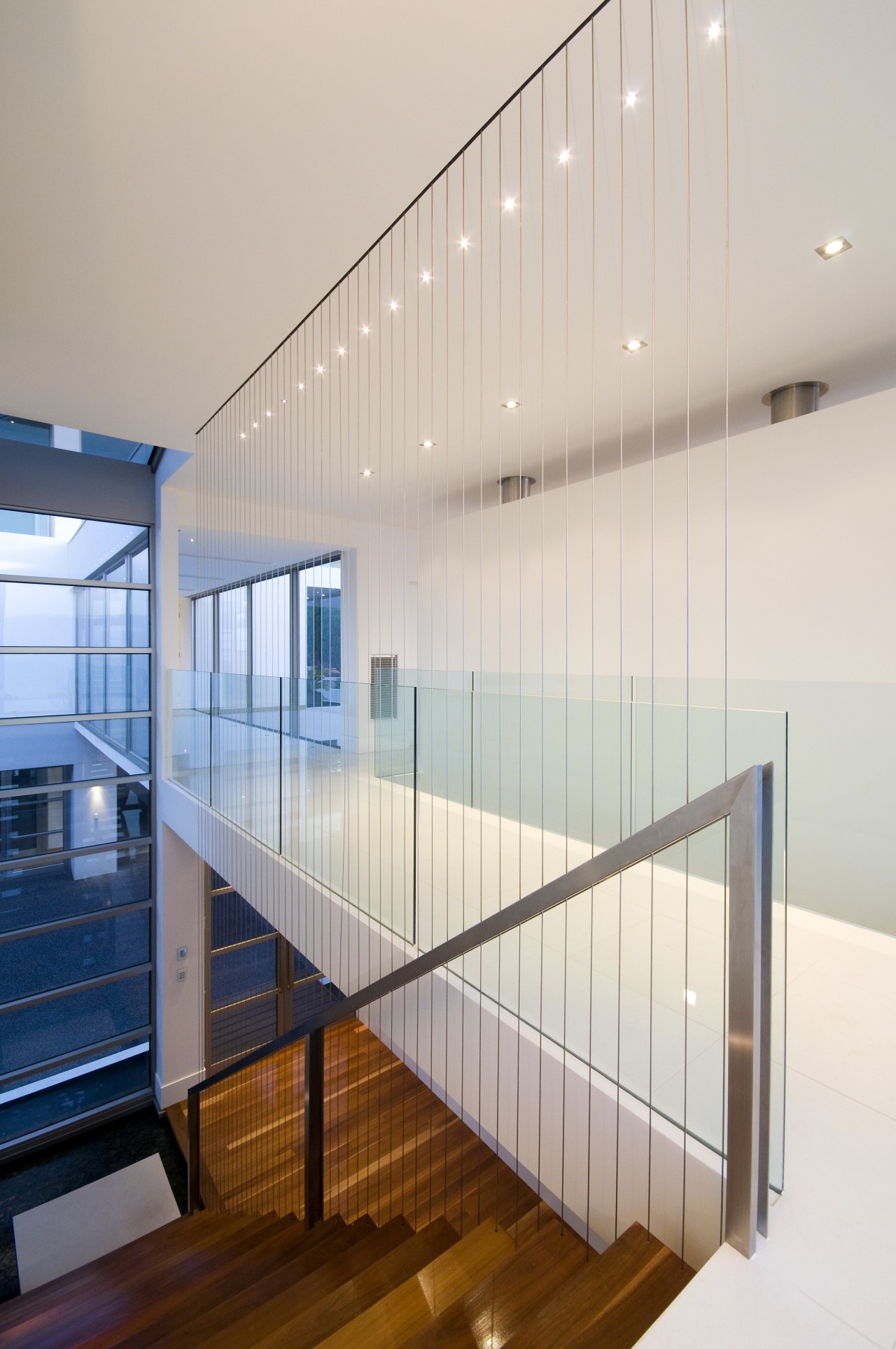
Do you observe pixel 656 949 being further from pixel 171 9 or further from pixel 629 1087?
pixel 171 9

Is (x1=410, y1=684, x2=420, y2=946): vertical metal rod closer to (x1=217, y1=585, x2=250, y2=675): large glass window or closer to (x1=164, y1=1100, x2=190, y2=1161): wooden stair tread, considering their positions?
(x1=217, y1=585, x2=250, y2=675): large glass window

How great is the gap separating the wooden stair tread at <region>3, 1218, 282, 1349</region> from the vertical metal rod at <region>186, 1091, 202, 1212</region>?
1.20 metres

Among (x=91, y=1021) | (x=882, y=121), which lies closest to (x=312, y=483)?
(x=882, y=121)

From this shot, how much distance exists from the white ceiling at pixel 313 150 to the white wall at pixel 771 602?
2.44 ft

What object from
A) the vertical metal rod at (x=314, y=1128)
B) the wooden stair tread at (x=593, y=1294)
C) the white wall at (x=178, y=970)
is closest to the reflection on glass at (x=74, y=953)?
the white wall at (x=178, y=970)

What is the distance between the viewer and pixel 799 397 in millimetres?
3891

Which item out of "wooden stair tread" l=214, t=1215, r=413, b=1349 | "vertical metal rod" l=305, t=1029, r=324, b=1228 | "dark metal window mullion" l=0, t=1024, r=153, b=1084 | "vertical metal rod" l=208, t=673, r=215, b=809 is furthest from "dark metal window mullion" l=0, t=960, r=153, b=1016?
"wooden stair tread" l=214, t=1215, r=413, b=1349

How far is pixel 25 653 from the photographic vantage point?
6.00m

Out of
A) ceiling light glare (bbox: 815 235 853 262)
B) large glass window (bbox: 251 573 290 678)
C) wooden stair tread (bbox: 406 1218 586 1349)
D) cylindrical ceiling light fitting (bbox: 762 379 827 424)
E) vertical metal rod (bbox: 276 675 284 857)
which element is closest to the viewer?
wooden stair tread (bbox: 406 1218 586 1349)

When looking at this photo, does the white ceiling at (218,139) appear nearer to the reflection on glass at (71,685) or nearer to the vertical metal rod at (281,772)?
the vertical metal rod at (281,772)

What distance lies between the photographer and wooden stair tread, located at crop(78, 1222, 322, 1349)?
2480 millimetres

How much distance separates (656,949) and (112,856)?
663 centimetres

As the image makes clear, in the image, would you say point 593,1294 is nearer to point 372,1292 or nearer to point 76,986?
point 372,1292

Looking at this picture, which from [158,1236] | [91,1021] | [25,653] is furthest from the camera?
[91,1021]
